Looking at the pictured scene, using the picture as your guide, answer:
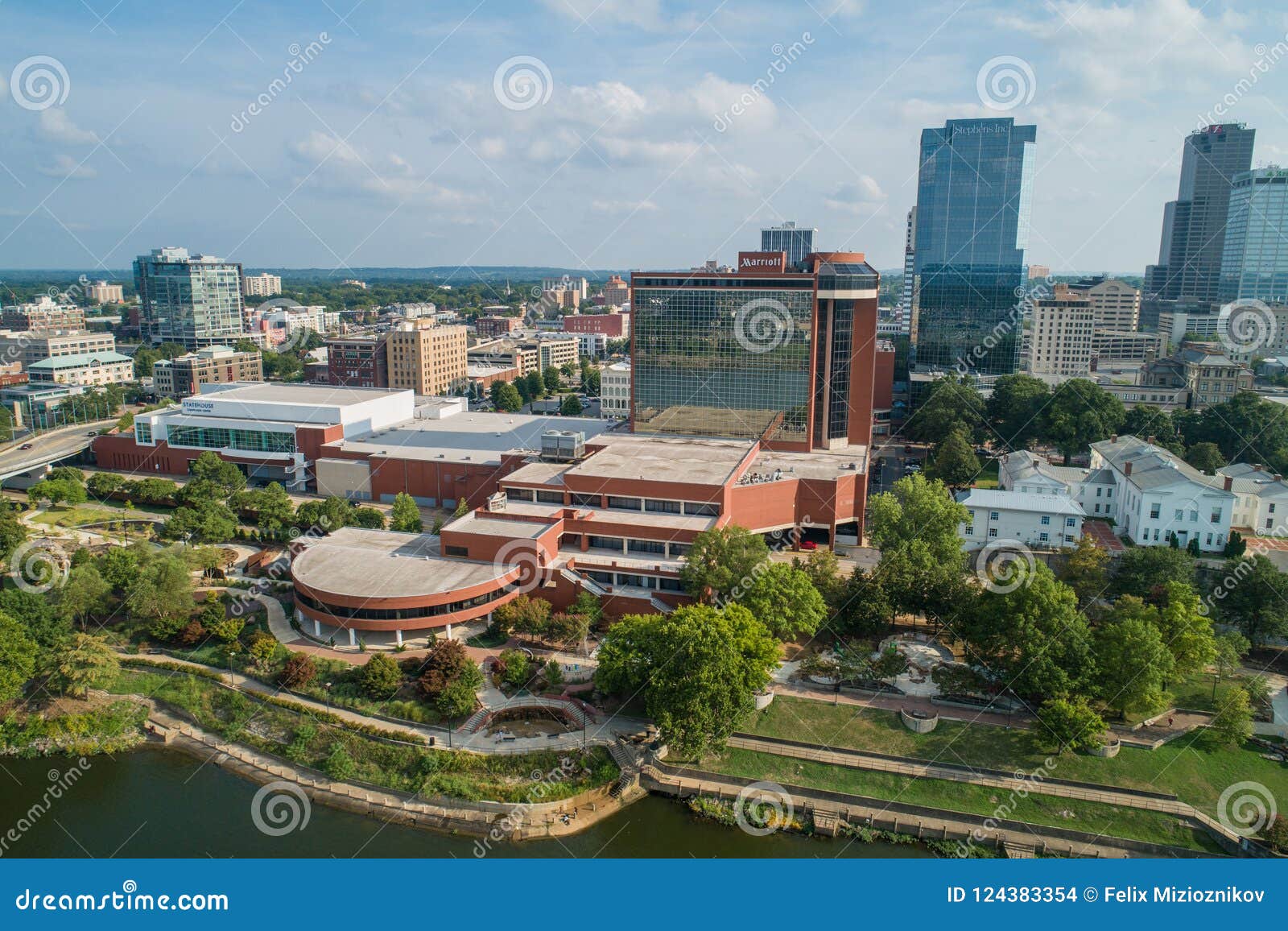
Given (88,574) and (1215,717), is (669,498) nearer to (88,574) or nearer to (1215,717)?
(1215,717)

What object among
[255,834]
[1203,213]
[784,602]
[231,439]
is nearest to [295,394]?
[231,439]

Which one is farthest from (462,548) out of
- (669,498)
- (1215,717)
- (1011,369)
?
(1011,369)

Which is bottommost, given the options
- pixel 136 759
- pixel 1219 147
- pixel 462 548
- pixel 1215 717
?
pixel 136 759

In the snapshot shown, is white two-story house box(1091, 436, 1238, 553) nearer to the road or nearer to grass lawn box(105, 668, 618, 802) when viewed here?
grass lawn box(105, 668, 618, 802)

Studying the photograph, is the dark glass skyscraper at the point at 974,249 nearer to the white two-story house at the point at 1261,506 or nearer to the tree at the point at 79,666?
the white two-story house at the point at 1261,506
